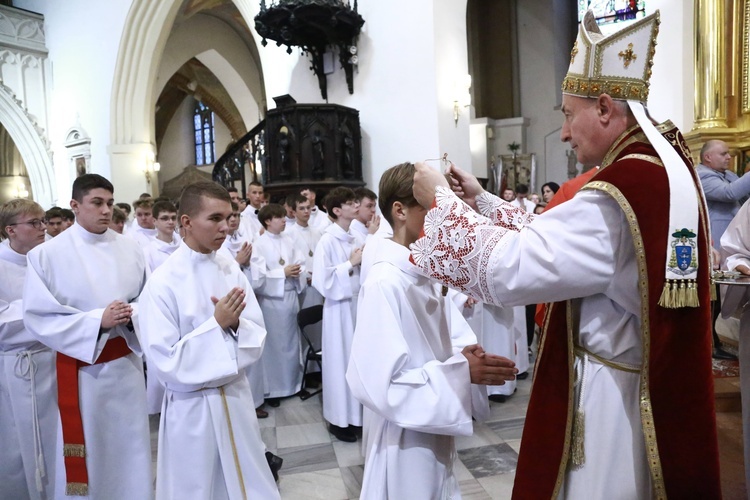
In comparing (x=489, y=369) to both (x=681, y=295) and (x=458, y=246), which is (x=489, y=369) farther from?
(x=681, y=295)

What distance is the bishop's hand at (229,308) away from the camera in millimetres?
2508

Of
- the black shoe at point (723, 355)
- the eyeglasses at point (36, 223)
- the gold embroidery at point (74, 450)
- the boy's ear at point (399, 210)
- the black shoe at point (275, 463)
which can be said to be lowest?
the black shoe at point (275, 463)

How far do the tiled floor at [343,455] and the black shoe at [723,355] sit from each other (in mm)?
2047

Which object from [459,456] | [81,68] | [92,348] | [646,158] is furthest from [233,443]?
[81,68]

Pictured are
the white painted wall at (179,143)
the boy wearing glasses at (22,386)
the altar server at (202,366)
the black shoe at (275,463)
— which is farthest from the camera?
the white painted wall at (179,143)

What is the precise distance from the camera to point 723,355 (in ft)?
17.7

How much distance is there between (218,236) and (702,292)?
2.09m

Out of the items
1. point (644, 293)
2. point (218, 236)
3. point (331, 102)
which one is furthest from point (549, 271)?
point (331, 102)

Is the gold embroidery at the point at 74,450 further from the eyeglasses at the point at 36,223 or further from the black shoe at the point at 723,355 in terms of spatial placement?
the black shoe at the point at 723,355

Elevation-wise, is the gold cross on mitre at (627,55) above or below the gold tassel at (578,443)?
above

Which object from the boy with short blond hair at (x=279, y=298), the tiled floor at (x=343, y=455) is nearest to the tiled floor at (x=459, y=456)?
the tiled floor at (x=343, y=455)

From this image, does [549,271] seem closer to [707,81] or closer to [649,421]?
[649,421]

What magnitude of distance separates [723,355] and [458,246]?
17.1 ft

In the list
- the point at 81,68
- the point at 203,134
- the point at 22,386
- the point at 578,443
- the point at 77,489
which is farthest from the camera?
the point at 203,134
